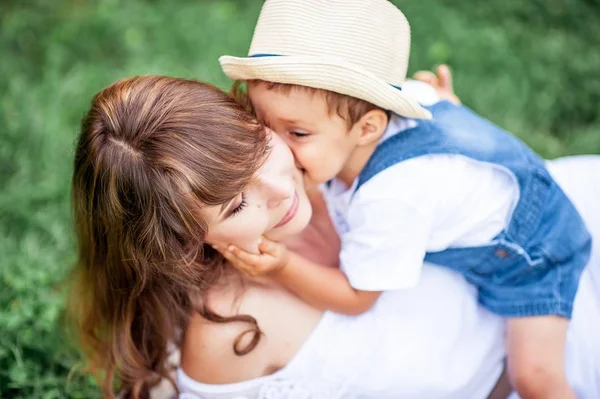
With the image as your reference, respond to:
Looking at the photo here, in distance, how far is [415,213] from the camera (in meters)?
1.95

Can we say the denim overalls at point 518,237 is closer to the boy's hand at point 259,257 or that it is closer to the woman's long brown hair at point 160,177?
the boy's hand at point 259,257

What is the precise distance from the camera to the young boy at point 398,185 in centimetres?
185

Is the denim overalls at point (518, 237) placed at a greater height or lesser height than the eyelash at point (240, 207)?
lesser

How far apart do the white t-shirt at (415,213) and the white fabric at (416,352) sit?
176 millimetres

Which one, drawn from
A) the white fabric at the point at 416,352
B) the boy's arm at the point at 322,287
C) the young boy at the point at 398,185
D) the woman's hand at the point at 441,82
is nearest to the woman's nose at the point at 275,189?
the young boy at the point at 398,185

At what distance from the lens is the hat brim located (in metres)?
1.79

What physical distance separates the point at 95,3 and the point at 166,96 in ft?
11.8

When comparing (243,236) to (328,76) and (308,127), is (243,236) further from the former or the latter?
(328,76)

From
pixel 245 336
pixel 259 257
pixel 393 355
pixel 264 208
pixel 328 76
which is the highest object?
pixel 328 76

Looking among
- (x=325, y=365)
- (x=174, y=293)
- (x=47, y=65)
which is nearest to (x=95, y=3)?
(x=47, y=65)

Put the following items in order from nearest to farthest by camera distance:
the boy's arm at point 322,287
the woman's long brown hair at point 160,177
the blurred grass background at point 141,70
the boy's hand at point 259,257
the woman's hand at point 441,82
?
the woman's long brown hair at point 160,177
the boy's hand at point 259,257
the boy's arm at point 322,287
the woman's hand at point 441,82
the blurred grass background at point 141,70

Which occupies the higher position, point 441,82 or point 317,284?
point 441,82

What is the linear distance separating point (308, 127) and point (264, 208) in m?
0.27

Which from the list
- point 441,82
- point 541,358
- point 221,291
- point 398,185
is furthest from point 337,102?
point 541,358
